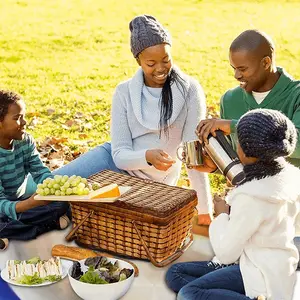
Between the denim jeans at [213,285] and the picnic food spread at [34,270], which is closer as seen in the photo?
the denim jeans at [213,285]

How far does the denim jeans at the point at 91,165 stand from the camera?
3686 mm

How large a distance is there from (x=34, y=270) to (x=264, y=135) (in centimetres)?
124

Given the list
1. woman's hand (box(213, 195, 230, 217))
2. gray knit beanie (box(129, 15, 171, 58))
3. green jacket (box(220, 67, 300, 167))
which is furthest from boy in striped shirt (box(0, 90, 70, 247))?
green jacket (box(220, 67, 300, 167))

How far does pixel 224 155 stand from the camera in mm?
3006

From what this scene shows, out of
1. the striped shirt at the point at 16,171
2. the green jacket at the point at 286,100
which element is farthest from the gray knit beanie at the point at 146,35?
the striped shirt at the point at 16,171

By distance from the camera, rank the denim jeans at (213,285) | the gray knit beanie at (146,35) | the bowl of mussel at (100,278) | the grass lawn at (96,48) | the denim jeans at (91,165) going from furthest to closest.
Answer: the grass lawn at (96,48), the denim jeans at (91,165), the gray knit beanie at (146,35), the bowl of mussel at (100,278), the denim jeans at (213,285)

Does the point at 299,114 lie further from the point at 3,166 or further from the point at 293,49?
the point at 293,49

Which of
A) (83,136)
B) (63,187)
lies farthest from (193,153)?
(83,136)

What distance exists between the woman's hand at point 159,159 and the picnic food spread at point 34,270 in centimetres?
69

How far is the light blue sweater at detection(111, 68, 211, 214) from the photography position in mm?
3572

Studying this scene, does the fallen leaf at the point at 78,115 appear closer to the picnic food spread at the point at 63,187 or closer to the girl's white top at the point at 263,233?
the picnic food spread at the point at 63,187

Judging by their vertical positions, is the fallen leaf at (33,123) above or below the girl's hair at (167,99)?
below

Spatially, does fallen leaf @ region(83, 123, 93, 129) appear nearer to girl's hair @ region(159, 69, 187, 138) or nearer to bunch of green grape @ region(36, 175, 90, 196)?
girl's hair @ region(159, 69, 187, 138)

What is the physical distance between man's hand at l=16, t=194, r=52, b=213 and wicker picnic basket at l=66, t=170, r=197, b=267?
158 mm
